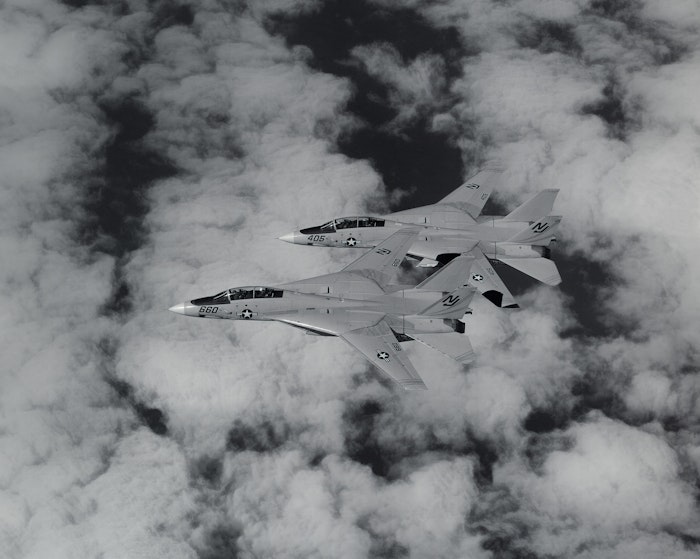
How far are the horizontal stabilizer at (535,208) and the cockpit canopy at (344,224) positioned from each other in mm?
10995

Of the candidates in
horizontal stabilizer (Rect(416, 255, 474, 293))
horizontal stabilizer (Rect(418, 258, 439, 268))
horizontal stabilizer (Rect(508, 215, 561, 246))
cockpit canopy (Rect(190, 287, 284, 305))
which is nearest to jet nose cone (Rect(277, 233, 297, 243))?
cockpit canopy (Rect(190, 287, 284, 305))

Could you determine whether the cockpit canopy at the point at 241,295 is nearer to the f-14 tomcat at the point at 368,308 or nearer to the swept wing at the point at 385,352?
the f-14 tomcat at the point at 368,308

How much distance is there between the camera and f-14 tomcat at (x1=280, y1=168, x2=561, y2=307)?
2327 inches

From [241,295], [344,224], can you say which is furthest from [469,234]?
[241,295]

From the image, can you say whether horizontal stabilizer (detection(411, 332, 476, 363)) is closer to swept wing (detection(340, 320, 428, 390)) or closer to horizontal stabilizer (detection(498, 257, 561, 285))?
swept wing (detection(340, 320, 428, 390))

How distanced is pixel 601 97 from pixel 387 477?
184 ft

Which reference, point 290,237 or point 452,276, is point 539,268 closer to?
point 452,276

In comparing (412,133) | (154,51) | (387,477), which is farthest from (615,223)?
(154,51)

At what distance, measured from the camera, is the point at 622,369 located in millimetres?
76375

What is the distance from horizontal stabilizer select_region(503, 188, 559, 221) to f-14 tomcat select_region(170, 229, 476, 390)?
10619mm

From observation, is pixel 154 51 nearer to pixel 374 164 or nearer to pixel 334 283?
pixel 374 164

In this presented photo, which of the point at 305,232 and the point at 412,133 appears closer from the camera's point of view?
the point at 305,232

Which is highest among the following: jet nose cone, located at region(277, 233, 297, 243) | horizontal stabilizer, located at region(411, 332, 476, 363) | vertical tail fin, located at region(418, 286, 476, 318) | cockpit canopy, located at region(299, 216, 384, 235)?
vertical tail fin, located at region(418, 286, 476, 318)

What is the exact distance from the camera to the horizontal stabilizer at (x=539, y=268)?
5856 cm
